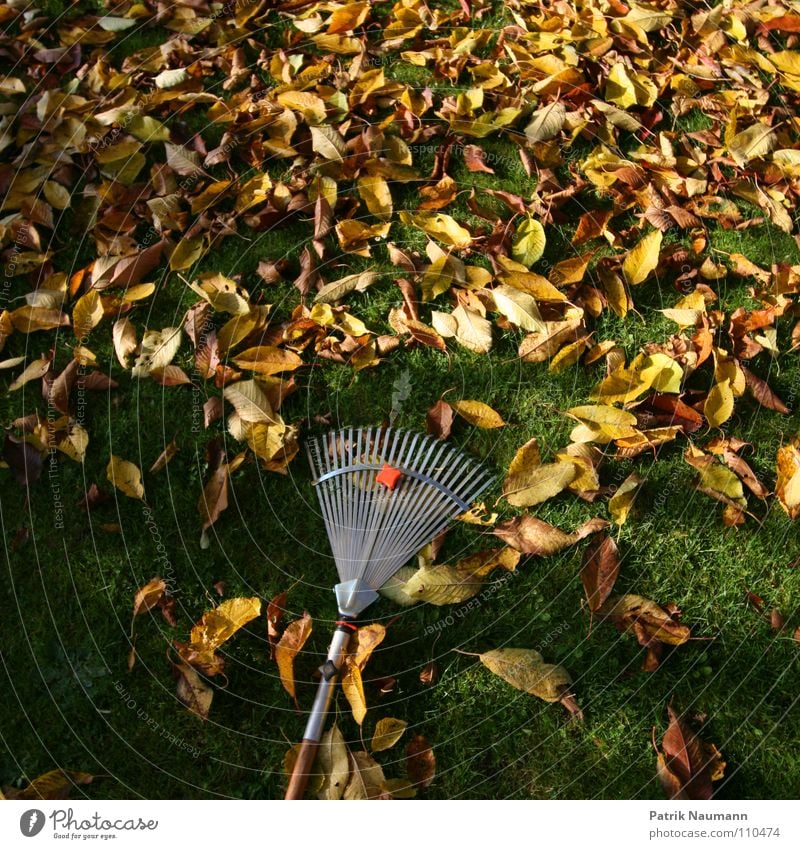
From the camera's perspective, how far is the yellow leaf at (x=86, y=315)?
3.05m

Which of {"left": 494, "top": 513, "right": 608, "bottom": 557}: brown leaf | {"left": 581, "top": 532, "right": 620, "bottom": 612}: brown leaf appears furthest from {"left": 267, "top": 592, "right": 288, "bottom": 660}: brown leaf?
{"left": 581, "top": 532, "right": 620, "bottom": 612}: brown leaf

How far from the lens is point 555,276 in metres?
3.01

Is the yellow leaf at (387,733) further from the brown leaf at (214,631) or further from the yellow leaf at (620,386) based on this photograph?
the yellow leaf at (620,386)

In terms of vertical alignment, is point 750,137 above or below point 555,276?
above

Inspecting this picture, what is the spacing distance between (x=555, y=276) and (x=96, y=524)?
171 centimetres

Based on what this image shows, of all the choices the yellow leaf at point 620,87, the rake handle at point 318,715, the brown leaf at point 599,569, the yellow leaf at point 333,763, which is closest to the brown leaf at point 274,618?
the rake handle at point 318,715

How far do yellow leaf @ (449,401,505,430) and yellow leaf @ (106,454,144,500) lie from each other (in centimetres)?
105

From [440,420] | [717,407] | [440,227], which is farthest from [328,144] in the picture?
[717,407]

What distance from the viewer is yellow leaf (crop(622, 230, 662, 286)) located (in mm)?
2998

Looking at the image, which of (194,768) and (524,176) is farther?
(524,176)

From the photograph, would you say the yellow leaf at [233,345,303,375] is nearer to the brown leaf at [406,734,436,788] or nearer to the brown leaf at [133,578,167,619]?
the brown leaf at [133,578,167,619]

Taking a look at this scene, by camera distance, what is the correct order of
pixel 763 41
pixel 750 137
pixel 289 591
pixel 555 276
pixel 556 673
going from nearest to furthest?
pixel 556 673, pixel 289 591, pixel 555 276, pixel 750 137, pixel 763 41

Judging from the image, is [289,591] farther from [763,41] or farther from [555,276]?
[763,41]
